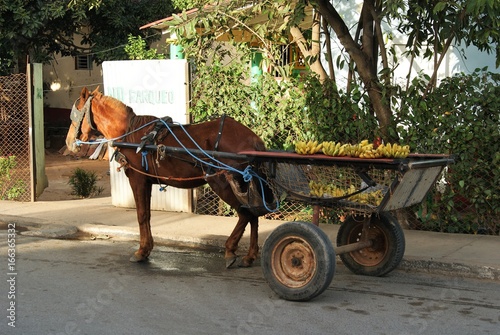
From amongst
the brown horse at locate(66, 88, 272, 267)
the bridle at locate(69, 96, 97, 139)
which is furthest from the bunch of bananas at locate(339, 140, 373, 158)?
the bridle at locate(69, 96, 97, 139)

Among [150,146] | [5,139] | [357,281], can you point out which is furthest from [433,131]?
[5,139]

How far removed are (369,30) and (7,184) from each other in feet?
24.7

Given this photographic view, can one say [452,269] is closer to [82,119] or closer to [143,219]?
[143,219]

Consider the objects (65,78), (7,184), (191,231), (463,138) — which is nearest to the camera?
(463,138)

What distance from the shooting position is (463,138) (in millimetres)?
9391

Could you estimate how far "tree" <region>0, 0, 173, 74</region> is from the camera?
706 inches

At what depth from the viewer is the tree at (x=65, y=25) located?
17.9 metres

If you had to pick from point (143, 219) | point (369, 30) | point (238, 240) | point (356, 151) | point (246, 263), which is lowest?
point (246, 263)

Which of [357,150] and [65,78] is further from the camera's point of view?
[65,78]

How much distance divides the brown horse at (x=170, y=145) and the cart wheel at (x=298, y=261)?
3.03 feet

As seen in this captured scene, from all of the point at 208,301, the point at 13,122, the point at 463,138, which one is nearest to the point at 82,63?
the point at 13,122

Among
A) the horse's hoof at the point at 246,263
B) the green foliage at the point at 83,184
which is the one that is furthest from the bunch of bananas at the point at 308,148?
the green foliage at the point at 83,184

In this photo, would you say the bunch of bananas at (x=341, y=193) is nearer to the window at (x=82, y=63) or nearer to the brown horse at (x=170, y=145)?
the brown horse at (x=170, y=145)

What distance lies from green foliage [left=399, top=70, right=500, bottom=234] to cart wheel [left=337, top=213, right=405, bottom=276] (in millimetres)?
2220
